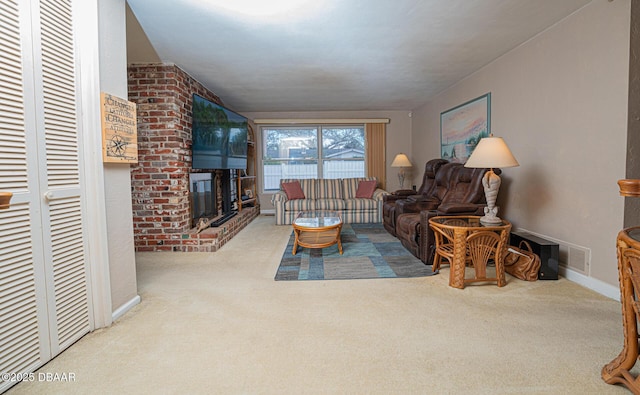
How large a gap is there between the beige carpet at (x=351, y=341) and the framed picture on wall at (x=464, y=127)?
2132 millimetres

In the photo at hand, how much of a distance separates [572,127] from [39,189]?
12.3 feet

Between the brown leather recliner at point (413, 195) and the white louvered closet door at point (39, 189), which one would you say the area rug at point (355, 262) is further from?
the white louvered closet door at point (39, 189)

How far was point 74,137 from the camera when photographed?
184 cm

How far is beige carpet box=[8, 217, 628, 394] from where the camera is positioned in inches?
57.4

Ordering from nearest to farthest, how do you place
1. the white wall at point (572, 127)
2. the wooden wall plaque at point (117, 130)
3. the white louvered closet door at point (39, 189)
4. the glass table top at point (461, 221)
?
1. the white louvered closet door at point (39, 189)
2. the wooden wall plaque at point (117, 130)
3. the white wall at point (572, 127)
4. the glass table top at point (461, 221)

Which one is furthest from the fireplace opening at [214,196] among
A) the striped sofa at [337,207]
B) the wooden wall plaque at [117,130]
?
the wooden wall plaque at [117,130]

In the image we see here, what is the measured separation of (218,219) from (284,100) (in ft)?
8.13

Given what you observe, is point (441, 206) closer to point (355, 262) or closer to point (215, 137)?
point (355, 262)

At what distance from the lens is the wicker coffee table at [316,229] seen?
11.5 ft

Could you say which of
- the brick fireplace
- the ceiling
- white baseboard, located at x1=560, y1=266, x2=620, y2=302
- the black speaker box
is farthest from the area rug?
the ceiling

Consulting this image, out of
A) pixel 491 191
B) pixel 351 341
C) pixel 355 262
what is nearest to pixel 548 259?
pixel 491 191

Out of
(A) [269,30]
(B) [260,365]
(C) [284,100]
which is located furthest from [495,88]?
(B) [260,365]

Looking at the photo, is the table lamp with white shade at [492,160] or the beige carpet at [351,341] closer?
the beige carpet at [351,341]

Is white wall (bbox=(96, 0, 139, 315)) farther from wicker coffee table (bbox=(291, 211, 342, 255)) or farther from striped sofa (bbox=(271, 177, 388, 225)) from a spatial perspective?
striped sofa (bbox=(271, 177, 388, 225))
